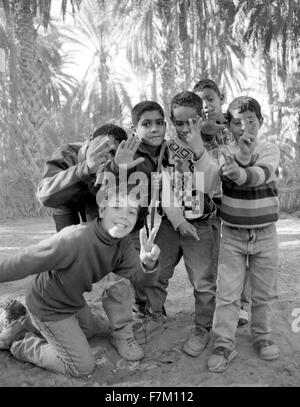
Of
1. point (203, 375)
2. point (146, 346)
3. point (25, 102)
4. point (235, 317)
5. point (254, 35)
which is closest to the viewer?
point (203, 375)

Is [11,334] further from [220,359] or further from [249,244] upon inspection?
[249,244]

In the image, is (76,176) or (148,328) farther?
(148,328)

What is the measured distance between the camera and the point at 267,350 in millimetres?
2465

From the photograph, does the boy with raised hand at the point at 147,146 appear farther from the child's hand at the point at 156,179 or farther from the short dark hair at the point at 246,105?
the short dark hair at the point at 246,105

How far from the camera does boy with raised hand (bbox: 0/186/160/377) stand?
7.16ft

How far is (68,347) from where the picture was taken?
240 centimetres

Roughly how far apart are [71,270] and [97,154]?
0.68 metres

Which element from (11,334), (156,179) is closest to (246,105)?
(156,179)

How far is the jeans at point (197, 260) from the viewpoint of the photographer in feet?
8.85

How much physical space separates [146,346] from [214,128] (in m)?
1.59

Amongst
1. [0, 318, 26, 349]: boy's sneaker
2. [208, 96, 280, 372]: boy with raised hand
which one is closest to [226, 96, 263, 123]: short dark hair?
[208, 96, 280, 372]: boy with raised hand

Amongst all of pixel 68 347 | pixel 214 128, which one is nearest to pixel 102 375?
pixel 68 347

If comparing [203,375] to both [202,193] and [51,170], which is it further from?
[51,170]

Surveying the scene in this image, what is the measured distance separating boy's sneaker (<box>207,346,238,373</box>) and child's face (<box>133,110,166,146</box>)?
55.0 inches
